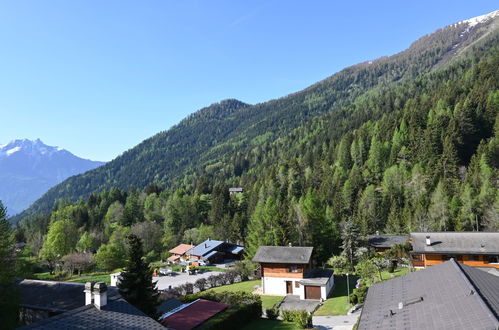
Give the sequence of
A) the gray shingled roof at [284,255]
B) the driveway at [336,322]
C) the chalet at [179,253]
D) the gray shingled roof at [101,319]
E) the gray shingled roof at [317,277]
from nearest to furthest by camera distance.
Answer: the gray shingled roof at [101,319]
the driveway at [336,322]
the gray shingled roof at [317,277]
the gray shingled roof at [284,255]
the chalet at [179,253]

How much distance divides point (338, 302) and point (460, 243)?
1855 cm

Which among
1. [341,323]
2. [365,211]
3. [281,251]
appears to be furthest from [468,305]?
[365,211]

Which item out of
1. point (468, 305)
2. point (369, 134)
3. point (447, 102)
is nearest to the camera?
point (468, 305)

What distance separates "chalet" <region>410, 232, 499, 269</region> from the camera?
40031 mm

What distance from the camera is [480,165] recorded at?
78250mm

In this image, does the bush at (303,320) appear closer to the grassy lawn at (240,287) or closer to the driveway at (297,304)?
the driveway at (297,304)

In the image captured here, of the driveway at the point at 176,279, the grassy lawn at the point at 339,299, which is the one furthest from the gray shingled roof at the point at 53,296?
the driveway at the point at 176,279

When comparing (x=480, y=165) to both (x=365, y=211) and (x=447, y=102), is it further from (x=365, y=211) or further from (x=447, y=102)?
(x=447, y=102)

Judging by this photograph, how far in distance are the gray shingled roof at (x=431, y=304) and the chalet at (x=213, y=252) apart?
193 feet

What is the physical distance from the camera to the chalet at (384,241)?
2411 inches

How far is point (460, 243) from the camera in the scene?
41969 millimetres

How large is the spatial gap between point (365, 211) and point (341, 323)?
52550mm

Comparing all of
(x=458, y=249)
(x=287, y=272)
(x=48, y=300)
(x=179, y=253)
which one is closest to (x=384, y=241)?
(x=458, y=249)

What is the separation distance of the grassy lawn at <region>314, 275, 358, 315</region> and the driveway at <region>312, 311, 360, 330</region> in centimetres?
135
